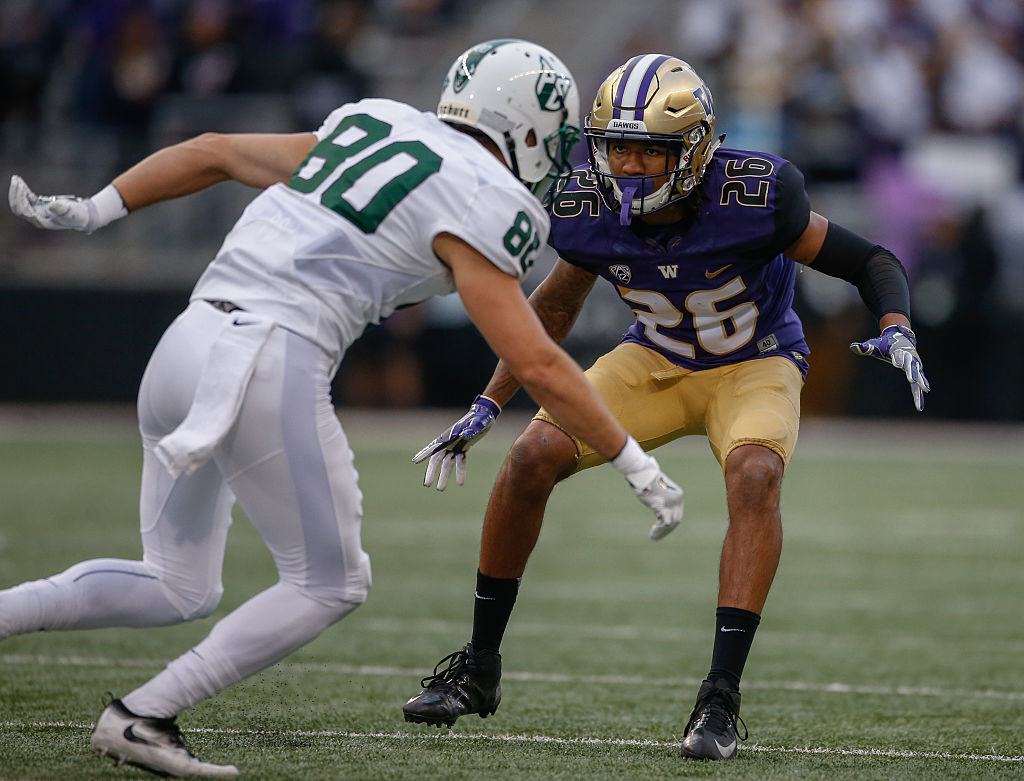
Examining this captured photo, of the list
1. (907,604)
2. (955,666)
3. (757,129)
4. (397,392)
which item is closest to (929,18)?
(757,129)

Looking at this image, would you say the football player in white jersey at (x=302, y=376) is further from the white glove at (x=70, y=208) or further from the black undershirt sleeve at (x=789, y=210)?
the black undershirt sleeve at (x=789, y=210)

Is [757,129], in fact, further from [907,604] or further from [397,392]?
[907,604]

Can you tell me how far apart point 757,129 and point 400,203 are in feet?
34.6

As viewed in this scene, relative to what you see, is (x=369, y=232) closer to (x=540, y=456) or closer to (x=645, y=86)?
(x=540, y=456)

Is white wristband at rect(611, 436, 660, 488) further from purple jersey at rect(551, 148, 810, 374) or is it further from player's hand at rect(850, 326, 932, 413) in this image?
purple jersey at rect(551, 148, 810, 374)

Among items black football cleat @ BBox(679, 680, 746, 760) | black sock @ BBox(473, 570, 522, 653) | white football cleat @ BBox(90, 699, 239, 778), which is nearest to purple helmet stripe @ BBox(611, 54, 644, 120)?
black sock @ BBox(473, 570, 522, 653)

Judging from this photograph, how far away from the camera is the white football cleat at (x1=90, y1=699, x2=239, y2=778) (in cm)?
300

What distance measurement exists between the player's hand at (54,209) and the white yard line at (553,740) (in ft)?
3.99

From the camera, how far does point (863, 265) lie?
3953mm

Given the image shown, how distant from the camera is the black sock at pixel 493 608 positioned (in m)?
3.98

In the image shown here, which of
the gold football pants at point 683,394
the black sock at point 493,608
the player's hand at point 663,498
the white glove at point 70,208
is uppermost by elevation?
the white glove at point 70,208

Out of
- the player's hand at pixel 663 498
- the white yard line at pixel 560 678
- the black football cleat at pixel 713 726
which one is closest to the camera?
the player's hand at pixel 663 498

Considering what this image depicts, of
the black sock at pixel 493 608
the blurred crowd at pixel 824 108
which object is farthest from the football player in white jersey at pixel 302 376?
the blurred crowd at pixel 824 108

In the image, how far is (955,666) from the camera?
4.97 metres
